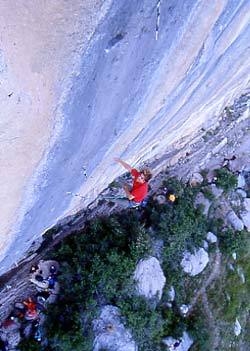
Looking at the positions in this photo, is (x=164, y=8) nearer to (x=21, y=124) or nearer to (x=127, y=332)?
(x=21, y=124)

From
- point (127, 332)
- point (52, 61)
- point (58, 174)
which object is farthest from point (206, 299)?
point (52, 61)

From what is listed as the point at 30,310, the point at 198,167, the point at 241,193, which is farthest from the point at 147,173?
the point at 30,310

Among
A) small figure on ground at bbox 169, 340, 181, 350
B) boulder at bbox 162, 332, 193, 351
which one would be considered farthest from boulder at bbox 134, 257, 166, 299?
small figure on ground at bbox 169, 340, 181, 350

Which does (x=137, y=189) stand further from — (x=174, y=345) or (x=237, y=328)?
(x=237, y=328)

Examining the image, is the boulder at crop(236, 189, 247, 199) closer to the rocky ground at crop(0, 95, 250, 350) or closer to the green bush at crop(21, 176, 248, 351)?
the rocky ground at crop(0, 95, 250, 350)

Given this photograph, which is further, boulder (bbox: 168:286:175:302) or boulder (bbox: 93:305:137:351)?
boulder (bbox: 168:286:175:302)

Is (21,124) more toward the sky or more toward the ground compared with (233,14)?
more toward the sky
